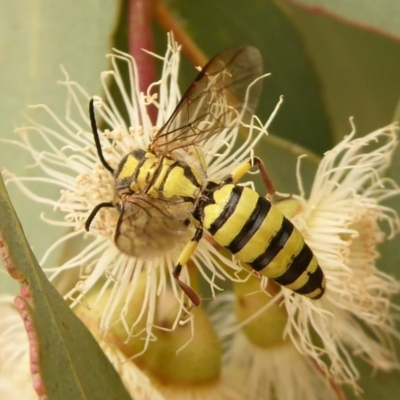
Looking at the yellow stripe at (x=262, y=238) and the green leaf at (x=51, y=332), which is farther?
the yellow stripe at (x=262, y=238)

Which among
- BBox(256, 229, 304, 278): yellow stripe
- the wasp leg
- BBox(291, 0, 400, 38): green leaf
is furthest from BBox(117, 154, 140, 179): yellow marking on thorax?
BBox(291, 0, 400, 38): green leaf

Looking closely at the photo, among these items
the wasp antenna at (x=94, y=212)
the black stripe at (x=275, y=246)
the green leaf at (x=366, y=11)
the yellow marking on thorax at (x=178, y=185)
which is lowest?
the black stripe at (x=275, y=246)

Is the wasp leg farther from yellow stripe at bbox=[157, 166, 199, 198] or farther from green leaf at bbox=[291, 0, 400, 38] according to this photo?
green leaf at bbox=[291, 0, 400, 38]

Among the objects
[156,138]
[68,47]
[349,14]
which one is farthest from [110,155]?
[349,14]

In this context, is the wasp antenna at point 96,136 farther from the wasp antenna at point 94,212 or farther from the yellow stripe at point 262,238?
the yellow stripe at point 262,238

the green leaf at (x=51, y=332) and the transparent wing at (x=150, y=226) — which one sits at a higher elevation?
the transparent wing at (x=150, y=226)

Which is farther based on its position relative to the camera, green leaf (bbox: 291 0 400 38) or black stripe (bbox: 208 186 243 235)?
green leaf (bbox: 291 0 400 38)

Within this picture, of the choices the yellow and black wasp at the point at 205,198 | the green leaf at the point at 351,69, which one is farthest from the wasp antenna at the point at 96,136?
the green leaf at the point at 351,69
